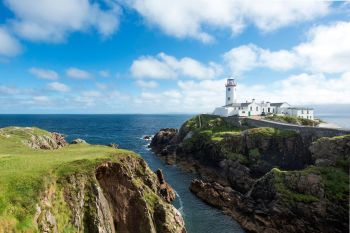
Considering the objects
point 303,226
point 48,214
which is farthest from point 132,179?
point 303,226

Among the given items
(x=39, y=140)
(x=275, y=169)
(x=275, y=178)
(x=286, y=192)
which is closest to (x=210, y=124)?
(x=275, y=169)

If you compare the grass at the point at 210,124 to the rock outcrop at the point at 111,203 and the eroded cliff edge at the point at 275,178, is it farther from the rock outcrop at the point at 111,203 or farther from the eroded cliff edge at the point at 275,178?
the rock outcrop at the point at 111,203

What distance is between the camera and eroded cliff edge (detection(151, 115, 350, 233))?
42.5 m

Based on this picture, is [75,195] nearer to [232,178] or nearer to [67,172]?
[67,172]

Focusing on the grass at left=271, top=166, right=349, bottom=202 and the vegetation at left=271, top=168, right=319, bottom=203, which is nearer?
the grass at left=271, top=166, right=349, bottom=202

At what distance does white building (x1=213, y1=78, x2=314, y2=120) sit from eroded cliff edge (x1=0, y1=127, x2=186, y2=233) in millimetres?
66257

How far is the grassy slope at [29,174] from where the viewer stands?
25469 millimetres

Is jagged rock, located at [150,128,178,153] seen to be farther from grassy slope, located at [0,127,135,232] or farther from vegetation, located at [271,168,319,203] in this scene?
grassy slope, located at [0,127,135,232]

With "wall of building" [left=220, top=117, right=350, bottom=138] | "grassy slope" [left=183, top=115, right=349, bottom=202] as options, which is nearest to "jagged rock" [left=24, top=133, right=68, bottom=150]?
"grassy slope" [left=183, top=115, right=349, bottom=202]

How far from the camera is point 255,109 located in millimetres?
109312

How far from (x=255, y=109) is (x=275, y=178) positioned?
6352 cm

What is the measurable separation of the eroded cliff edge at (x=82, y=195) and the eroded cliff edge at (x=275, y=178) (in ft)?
49.5

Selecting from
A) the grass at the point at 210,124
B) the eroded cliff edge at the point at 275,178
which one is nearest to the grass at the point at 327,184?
the eroded cliff edge at the point at 275,178

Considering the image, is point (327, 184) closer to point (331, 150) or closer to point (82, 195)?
point (331, 150)
